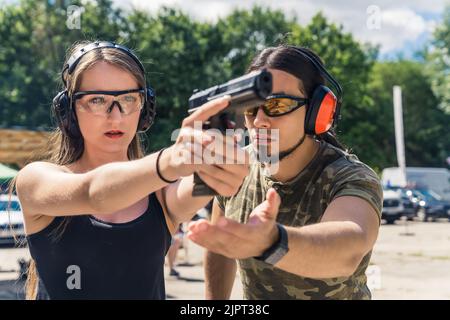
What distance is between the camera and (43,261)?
8.05 ft

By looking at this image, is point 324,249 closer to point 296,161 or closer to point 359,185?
point 359,185

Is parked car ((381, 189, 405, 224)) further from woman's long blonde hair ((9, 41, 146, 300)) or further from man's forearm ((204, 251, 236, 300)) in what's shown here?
woman's long blonde hair ((9, 41, 146, 300))

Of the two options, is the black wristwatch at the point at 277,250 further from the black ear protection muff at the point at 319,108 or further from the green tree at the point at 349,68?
the green tree at the point at 349,68

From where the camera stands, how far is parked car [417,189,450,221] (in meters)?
28.7

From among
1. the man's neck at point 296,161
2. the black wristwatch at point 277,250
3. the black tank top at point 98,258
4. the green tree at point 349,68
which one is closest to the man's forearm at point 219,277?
the man's neck at point 296,161

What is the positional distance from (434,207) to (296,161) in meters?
27.2

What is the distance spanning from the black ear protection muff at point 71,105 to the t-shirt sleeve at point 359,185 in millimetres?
826

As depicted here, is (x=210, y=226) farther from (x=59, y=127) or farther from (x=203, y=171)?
(x=59, y=127)

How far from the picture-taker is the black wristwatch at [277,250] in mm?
1972

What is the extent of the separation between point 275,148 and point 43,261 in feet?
3.62

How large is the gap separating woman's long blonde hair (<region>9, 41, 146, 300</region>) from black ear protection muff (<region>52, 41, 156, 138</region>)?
25 mm

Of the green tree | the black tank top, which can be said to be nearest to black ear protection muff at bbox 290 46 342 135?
the black tank top
